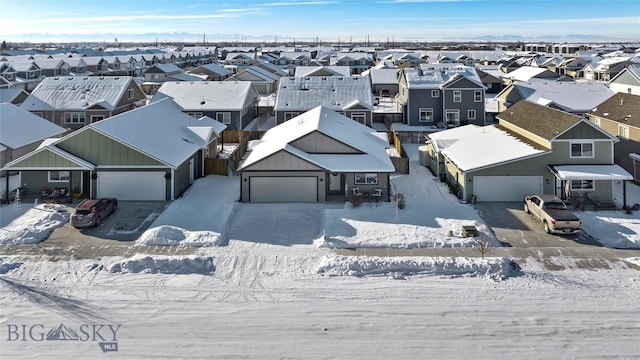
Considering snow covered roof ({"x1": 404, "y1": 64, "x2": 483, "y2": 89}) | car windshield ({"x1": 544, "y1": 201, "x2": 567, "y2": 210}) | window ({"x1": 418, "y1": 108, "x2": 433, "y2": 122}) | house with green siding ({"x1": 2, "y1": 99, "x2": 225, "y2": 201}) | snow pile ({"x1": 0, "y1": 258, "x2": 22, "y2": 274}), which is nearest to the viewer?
snow pile ({"x1": 0, "y1": 258, "x2": 22, "y2": 274})

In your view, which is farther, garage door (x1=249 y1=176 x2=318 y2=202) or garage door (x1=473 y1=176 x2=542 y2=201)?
garage door (x1=249 y1=176 x2=318 y2=202)

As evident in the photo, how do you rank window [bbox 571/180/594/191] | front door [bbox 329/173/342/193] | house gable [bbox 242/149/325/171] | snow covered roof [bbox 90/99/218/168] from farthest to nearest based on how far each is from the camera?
front door [bbox 329/173/342/193], snow covered roof [bbox 90/99/218/168], house gable [bbox 242/149/325/171], window [bbox 571/180/594/191]

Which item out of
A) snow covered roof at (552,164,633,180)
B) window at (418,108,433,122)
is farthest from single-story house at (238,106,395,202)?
window at (418,108,433,122)

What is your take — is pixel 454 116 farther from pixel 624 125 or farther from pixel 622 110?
pixel 624 125

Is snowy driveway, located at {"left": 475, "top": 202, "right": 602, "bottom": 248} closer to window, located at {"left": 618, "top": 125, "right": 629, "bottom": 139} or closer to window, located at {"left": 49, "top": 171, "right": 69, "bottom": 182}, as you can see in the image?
window, located at {"left": 618, "top": 125, "right": 629, "bottom": 139}

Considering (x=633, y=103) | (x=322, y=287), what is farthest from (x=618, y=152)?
(x=322, y=287)

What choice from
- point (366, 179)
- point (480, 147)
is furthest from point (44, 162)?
point (480, 147)
